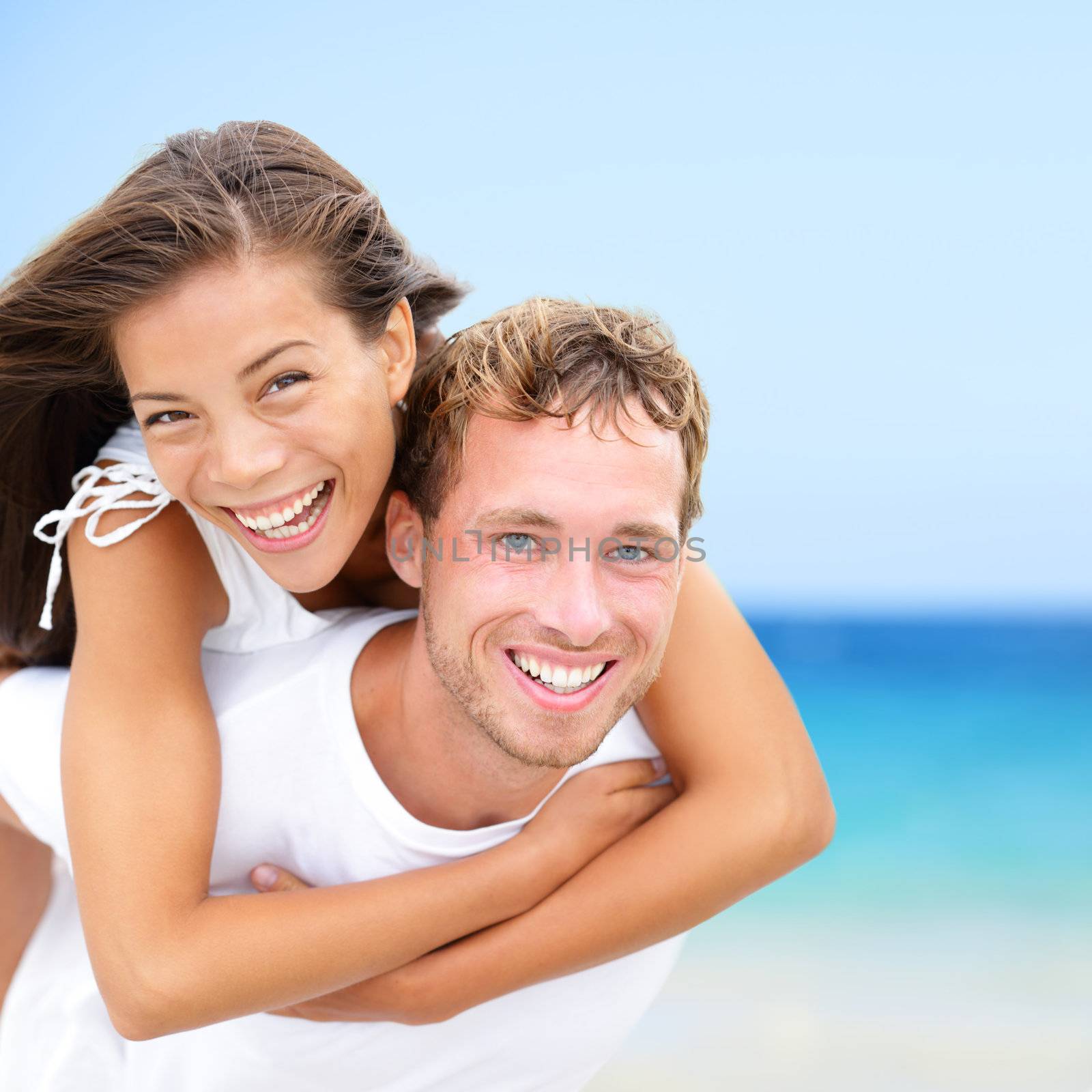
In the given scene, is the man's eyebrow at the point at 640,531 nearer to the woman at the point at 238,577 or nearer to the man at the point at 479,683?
the man at the point at 479,683

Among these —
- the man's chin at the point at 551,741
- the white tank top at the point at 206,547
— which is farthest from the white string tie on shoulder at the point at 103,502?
the man's chin at the point at 551,741

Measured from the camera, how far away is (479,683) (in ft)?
8.08

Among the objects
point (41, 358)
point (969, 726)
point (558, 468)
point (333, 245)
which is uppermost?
point (333, 245)

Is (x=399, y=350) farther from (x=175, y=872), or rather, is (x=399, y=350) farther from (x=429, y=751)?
(x=175, y=872)

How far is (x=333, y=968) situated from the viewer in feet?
7.52

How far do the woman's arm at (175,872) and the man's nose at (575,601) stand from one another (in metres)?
0.53

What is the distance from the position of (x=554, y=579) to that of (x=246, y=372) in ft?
2.24

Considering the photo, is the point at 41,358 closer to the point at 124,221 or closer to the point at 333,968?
the point at 124,221

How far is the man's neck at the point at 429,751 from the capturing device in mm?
2613

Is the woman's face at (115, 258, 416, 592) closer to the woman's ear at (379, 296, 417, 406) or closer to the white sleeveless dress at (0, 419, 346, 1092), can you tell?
the woman's ear at (379, 296, 417, 406)

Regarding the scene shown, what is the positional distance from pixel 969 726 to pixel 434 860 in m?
8.79

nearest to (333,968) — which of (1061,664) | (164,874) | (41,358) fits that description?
(164,874)

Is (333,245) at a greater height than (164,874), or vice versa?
(333,245)

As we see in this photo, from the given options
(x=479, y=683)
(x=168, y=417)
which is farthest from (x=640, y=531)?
(x=168, y=417)
